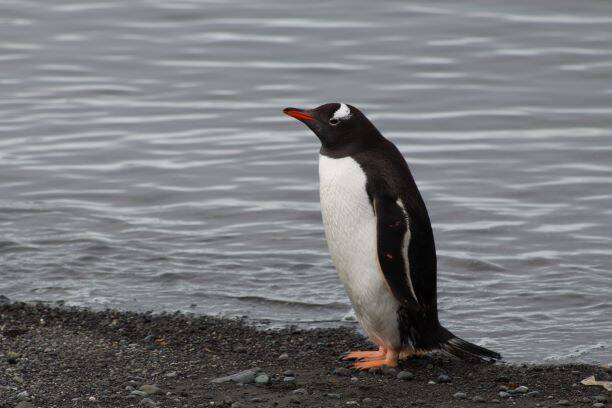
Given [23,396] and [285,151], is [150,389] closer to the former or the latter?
[23,396]

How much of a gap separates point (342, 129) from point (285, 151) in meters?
5.56

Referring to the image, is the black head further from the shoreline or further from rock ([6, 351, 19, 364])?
rock ([6, 351, 19, 364])

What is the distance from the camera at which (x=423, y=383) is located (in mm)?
6266

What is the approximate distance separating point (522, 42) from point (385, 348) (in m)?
9.60

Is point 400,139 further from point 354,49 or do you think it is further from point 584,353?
A: point 584,353

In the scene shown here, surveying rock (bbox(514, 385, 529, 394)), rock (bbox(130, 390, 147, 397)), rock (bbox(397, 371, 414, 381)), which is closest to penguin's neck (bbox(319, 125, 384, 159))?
rock (bbox(397, 371, 414, 381))

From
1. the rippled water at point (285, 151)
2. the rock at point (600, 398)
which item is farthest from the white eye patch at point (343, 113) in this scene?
the rock at point (600, 398)

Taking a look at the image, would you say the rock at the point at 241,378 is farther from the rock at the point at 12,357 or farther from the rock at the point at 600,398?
the rock at the point at 600,398

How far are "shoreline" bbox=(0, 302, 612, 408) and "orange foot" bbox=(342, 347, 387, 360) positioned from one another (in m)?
0.06

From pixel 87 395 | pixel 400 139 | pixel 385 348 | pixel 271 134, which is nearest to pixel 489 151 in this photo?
pixel 400 139

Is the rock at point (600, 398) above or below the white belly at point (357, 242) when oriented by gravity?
below

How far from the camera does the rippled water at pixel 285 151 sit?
8477 mm

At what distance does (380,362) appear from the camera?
6504mm

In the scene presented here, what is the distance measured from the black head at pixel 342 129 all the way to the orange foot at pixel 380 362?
3.45 feet
